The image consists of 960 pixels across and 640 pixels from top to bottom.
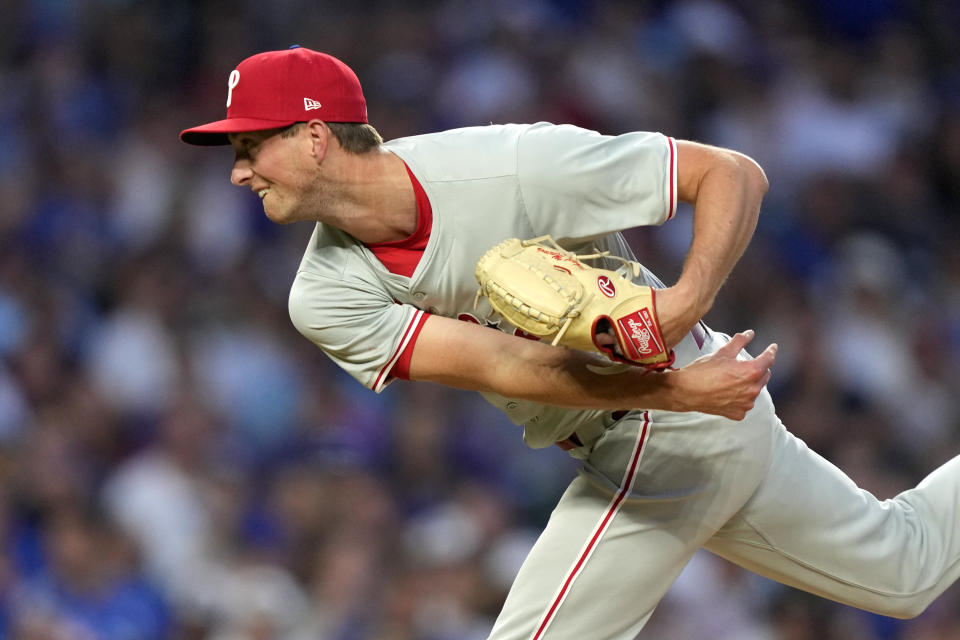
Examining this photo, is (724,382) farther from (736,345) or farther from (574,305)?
(574,305)

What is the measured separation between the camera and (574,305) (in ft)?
8.43

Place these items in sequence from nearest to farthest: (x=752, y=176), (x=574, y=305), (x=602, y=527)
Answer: (x=574, y=305)
(x=752, y=176)
(x=602, y=527)

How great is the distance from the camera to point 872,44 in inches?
288

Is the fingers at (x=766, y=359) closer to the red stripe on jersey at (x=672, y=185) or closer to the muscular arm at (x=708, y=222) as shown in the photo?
the muscular arm at (x=708, y=222)

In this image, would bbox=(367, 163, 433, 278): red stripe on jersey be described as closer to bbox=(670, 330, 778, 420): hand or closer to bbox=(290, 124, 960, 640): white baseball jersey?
bbox=(290, 124, 960, 640): white baseball jersey

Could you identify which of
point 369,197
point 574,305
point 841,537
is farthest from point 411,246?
point 841,537

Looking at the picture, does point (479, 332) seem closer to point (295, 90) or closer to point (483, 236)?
point (483, 236)

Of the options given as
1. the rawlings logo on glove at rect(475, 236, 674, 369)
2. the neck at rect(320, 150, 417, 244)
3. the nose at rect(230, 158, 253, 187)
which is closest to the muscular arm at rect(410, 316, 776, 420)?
the rawlings logo on glove at rect(475, 236, 674, 369)

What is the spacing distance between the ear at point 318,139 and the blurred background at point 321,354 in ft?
7.68

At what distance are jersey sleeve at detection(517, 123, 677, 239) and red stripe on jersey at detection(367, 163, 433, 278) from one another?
227mm

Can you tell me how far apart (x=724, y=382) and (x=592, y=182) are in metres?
0.55

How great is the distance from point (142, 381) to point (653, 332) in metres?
3.65

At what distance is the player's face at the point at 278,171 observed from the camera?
2.86 meters

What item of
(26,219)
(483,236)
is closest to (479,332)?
(483,236)
